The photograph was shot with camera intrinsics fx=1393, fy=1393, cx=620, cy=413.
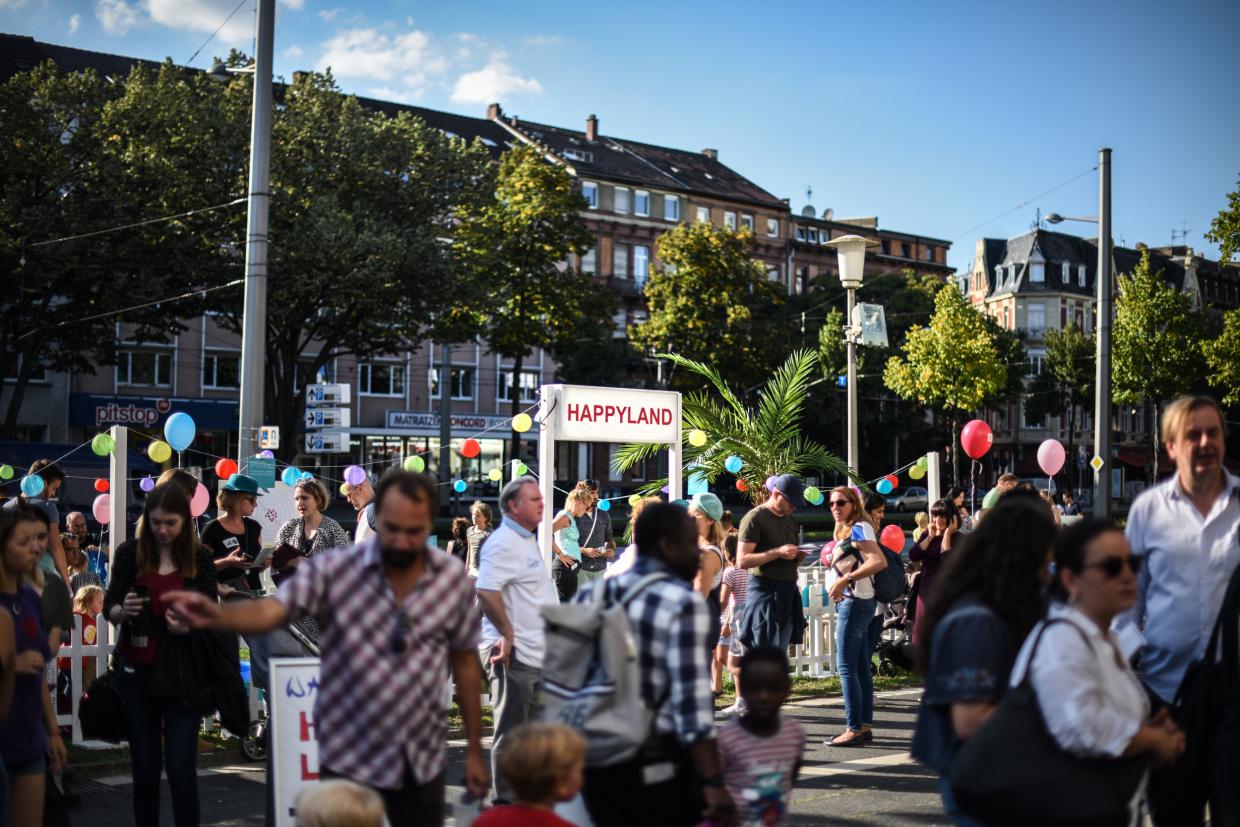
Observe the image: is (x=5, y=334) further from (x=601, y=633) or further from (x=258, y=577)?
(x=601, y=633)

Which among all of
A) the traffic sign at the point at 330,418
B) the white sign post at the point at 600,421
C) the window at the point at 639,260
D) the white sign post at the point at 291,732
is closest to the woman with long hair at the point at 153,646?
the white sign post at the point at 291,732

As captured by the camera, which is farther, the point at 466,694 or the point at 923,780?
the point at 923,780

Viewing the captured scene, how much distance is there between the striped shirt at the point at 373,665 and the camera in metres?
4.32

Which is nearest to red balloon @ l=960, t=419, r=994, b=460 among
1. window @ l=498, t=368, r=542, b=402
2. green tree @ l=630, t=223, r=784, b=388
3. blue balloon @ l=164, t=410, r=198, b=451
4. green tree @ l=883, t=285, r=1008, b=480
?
blue balloon @ l=164, t=410, r=198, b=451

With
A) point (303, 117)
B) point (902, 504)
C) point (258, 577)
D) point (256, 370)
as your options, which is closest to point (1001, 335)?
point (902, 504)

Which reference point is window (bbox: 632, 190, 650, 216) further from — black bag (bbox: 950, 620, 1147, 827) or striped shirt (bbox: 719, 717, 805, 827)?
black bag (bbox: 950, 620, 1147, 827)

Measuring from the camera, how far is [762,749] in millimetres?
4582

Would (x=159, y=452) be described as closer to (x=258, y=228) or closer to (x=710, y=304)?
(x=258, y=228)

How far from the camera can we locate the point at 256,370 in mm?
15883

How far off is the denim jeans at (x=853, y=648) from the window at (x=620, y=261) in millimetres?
64079

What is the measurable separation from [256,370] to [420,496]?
12.0 m

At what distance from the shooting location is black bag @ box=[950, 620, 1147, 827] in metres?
3.70

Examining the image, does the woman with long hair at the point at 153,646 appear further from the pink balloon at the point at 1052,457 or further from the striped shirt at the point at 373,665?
the pink balloon at the point at 1052,457

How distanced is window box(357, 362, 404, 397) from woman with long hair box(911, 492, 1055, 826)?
57.8 metres
